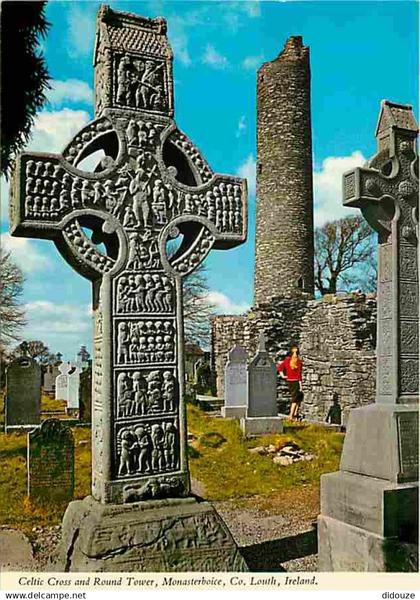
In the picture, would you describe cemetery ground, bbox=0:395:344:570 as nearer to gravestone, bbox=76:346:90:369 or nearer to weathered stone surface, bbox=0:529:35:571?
weathered stone surface, bbox=0:529:35:571

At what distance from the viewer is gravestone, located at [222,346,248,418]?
44.0 feet

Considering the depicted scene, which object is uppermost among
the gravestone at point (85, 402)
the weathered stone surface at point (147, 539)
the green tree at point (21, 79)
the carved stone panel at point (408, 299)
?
the green tree at point (21, 79)

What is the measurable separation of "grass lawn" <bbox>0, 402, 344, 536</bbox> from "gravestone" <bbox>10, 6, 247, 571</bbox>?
282cm

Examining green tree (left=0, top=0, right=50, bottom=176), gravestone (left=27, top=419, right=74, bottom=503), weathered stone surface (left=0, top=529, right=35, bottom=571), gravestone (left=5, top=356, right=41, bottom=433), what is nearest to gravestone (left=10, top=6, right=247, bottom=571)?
weathered stone surface (left=0, top=529, right=35, bottom=571)

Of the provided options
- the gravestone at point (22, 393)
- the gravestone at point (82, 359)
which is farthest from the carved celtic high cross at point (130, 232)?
the gravestone at point (82, 359)

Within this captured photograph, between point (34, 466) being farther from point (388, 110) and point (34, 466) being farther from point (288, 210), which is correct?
point (288, 210)

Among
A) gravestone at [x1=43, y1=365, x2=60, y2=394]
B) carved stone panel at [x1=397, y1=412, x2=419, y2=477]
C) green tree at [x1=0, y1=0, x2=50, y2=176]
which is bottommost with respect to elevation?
gravestone at [x1=43, y1=365, x2=60, y2=394]

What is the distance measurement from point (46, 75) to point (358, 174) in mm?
3562

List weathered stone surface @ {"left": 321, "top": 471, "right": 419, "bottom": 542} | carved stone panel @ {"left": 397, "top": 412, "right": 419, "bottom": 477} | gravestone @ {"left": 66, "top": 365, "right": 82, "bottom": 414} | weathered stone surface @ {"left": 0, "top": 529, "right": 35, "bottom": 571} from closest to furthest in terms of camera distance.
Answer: weathered stone surface @ {"left": 321, "top": 471, "right": 419, "bottom": 542}
carved stone panel @ {"left": 397, "top": 412, "right": 419, "bottom": 477}
weathered stone surface @ {"left": 0, "top": 529, "right": 35, "bottom": 571}
gravestone @ {"left": 66, "top": 365, "right": 82, "bottom": 414}

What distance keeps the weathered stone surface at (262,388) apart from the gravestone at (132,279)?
8.09 metres

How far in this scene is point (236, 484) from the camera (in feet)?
24.7

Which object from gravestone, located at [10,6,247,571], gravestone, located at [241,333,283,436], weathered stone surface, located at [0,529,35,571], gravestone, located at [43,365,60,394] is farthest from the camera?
gravestone, located at [43,365,60,394]

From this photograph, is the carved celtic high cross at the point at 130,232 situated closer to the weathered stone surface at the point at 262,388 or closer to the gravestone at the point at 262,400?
the gravestone at the point at 262,400

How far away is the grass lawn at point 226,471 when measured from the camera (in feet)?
21.1
